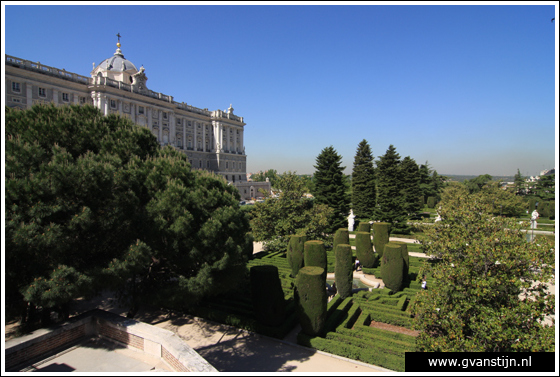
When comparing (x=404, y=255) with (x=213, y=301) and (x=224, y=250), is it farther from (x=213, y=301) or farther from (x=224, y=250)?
(x=224, y=250)

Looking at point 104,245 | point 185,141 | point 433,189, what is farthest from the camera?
point 185,141

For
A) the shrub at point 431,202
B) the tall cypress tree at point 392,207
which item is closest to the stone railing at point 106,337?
the tall cypress tree at point 392,207

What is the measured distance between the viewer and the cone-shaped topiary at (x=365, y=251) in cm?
2177

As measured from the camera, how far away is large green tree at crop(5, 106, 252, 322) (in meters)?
7.41

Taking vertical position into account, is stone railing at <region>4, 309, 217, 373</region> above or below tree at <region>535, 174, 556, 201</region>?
below

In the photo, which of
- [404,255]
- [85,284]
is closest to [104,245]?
[85,284]

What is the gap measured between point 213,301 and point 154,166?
7.64m

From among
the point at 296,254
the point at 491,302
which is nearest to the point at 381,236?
the point at 296,254

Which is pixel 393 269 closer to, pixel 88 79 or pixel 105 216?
pixel 105 216

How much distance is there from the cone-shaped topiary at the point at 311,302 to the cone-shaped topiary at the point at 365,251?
400 inches

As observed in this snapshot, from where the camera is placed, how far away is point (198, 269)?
1066 cm

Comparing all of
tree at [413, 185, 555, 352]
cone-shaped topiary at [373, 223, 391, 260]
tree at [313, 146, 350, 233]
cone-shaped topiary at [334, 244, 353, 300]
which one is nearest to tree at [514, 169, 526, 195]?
tree at [313, 146, 350, 233]

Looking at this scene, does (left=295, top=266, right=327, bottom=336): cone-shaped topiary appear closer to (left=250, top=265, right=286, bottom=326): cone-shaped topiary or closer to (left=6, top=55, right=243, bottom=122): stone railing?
(left=250, top=265, right=286, bottom=326): cone-shaped topiary

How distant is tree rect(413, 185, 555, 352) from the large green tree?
640cm
